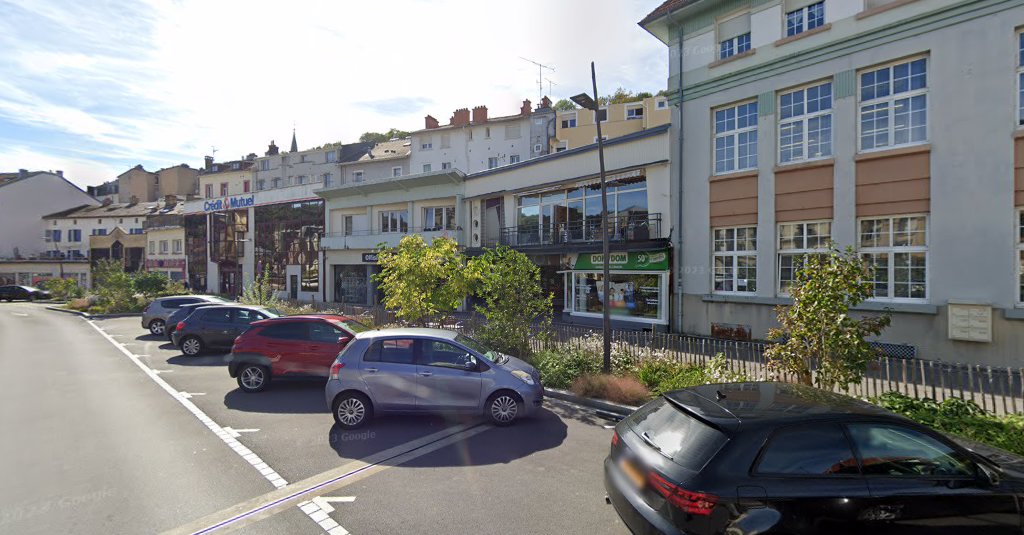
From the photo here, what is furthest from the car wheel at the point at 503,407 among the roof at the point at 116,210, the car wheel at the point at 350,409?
the roof at the point at 116,210

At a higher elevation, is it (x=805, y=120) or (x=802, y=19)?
(x=802, y=19)

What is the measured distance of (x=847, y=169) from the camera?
1312 centimetres

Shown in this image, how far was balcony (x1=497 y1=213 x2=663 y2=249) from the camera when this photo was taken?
17984mm

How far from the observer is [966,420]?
243 inches

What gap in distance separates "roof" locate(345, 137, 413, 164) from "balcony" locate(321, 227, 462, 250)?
826 cm

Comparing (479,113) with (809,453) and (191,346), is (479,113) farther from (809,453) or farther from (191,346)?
(809,453)

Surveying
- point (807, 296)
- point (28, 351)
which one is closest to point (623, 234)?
point (807, 296)

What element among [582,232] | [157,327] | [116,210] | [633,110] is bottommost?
[157,327]

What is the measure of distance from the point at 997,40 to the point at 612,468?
14232 mm

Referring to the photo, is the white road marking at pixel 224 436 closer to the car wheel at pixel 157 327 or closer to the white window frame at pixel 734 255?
the car wheel at pixel 157 327

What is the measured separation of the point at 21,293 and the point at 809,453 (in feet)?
186

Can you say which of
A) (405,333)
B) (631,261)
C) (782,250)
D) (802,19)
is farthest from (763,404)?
(802,19)

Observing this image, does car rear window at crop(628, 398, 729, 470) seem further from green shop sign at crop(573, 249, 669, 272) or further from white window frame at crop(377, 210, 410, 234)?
white window frame at crop(377, 210, 410, 234)

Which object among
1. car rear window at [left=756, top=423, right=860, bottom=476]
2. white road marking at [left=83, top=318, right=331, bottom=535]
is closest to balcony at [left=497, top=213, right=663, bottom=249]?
white road marking at [left=83, top=318, right=331, bottom=535]
